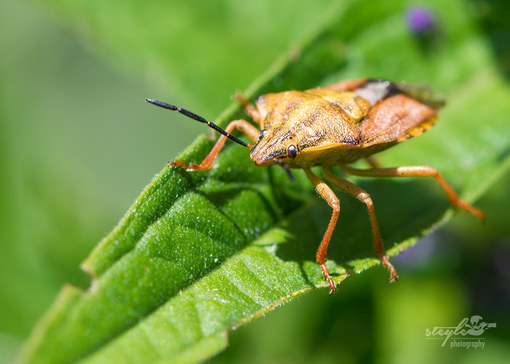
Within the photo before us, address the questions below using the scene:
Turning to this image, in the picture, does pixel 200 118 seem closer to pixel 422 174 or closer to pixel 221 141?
pixel 221 141

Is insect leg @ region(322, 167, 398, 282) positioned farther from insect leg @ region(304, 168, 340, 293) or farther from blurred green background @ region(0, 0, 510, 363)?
blurred green background @ region(0, 0, 510, 363)

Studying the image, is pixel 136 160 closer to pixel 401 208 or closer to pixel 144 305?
pixel 401 208

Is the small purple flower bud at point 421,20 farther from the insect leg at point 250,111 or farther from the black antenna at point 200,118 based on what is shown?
the black antenna at point 200,118

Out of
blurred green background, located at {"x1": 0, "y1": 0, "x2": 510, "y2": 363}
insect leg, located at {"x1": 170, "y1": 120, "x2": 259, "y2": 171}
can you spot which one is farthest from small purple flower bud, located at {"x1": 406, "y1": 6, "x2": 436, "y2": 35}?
insect leg, located at {"x1": 170, "y1": 120, "x2": 259, "y2": 171}

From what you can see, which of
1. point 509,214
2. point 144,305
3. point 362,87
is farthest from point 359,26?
point 144,305

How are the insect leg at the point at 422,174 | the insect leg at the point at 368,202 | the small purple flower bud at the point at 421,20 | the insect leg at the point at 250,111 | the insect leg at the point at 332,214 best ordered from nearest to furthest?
the insect leg at the point at 332,214
the insect leg at the point at 368,202
the insect leg at the point at 250,111
the insect leg at the point at 422,174
the small purple flower bud at the point at 421,20
